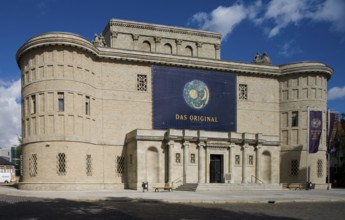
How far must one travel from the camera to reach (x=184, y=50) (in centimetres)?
5059

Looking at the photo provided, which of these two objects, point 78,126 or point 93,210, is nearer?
point 93,210

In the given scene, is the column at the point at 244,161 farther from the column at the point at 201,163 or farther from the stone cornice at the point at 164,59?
the stone cornice at the point at 164,59

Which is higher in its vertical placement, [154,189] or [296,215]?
[296,215]

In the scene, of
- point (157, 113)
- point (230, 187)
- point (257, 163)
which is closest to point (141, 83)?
point (157, 113)

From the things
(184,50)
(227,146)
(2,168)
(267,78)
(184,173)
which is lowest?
(2,168)

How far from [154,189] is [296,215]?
22420 millimetres

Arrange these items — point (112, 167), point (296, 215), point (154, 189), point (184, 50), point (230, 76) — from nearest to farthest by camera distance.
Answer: point (296, 215)
point (154, 189)
point (112, 167)
point (230, 76)
point (184, 50)

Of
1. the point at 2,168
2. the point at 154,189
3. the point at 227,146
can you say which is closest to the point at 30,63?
the point at 154,189

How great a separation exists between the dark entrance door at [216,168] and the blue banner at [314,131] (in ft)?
36.7

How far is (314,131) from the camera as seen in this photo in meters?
45.4

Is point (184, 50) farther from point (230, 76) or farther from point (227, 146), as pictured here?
point (227, 146)

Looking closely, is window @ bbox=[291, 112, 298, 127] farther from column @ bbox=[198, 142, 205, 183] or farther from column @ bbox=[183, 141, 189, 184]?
column @ bbox=[183, 141, 189, 184]

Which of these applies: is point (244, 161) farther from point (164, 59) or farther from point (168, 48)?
point (168, 48)

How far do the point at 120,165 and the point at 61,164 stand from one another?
6.88 m
